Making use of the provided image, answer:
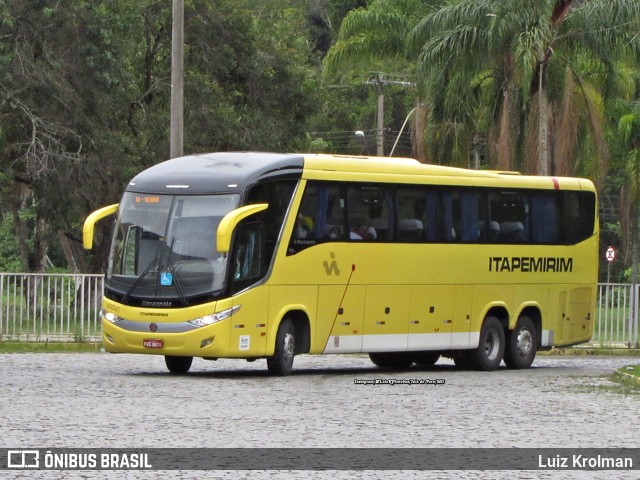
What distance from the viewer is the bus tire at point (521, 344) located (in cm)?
2811

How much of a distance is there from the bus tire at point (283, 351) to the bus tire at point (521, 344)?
5.96 meters

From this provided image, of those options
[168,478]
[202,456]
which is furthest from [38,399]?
[168,478]

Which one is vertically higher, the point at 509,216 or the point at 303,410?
the point at 509,216

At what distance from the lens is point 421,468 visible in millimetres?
12266

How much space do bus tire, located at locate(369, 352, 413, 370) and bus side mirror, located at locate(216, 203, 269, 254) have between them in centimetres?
626

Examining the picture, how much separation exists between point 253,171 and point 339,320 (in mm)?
3081

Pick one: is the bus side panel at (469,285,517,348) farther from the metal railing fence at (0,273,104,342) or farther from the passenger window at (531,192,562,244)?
the metal railing fence at (0,273,104,342)

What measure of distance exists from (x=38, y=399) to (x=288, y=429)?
4125 millimetres

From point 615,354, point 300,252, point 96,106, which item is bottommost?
point 615,354

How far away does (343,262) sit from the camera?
24.4 meters

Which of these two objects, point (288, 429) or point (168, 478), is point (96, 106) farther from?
point (168, 478)

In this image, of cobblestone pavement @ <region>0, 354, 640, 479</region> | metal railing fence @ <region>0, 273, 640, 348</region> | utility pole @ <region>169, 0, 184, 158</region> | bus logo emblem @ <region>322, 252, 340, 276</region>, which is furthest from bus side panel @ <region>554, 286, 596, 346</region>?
metal railing fence @ <region>0, 273, 640, 348</region>

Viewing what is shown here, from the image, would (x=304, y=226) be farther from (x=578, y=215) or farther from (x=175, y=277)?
(x=578, y=215)

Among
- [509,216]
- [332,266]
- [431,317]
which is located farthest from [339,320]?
[509,216]
